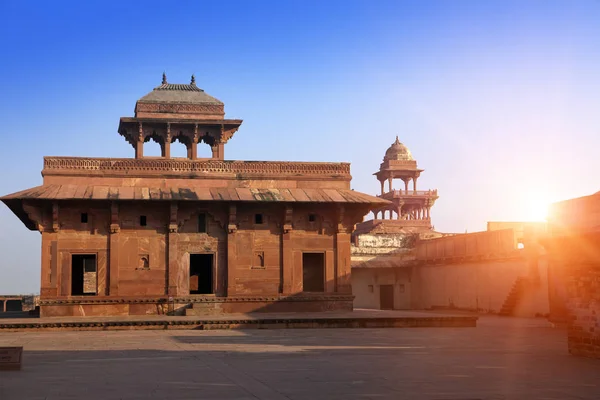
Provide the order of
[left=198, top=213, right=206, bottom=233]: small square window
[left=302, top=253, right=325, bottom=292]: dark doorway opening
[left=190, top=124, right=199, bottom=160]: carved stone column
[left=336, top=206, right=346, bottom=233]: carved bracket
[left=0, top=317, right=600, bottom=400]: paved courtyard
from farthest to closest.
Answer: [left=190, top=124, right=199, bottom=160]: carved stone column < [left=302, top=253, right=325, bottom=292]: dark doorway opening < [left=336, top=206, right=346, bottom=233]: carved bracket < [left=198, top=213, right=206, bottom=233]: small square window < [left=0, top=317, right=600, bottom=400]: paved courtyard

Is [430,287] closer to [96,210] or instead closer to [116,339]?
[96,210]

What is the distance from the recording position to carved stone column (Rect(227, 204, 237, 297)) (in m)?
28.0

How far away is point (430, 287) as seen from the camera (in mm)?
38719

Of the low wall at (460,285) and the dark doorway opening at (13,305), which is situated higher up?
the low wall at (460,285)

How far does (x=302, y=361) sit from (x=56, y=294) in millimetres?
16082

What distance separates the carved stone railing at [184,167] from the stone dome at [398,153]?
3055cm

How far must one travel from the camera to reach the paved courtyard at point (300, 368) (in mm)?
9094

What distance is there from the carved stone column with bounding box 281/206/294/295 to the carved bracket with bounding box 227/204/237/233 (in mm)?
1833

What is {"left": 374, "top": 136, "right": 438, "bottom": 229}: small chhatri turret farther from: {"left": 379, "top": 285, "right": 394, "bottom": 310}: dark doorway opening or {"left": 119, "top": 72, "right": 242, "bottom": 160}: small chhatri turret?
{"left": 119, "top": 72, "right": 242, "bottom": 160}: small chhatri turret

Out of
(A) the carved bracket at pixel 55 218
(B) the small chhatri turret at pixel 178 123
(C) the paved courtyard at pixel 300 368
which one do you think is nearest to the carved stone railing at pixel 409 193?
(B) the small chhatri turret at pixel 178 123

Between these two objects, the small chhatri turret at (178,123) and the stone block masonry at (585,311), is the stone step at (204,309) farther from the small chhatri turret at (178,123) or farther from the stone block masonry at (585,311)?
the stone block masonry at (585,311)

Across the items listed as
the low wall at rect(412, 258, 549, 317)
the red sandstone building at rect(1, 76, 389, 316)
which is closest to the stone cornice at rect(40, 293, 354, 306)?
the red sandstone building at rect(1, 76, 389, 316)

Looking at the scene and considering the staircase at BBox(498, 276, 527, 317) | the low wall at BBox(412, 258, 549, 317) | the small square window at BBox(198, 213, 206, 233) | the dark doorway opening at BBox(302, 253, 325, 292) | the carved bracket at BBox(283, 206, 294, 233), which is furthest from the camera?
the dark doorway opening at BBox(302, 253, 325, 292)

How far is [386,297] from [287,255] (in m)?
14.7
